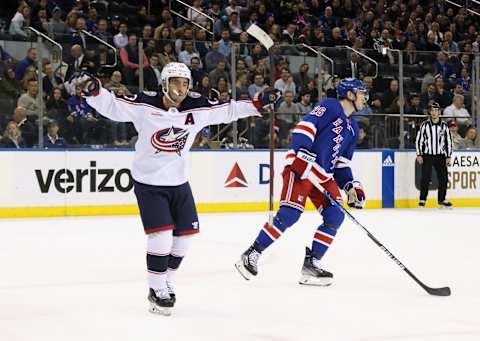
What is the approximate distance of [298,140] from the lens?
19.0 feet

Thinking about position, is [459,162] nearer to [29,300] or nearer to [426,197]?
[426,197]

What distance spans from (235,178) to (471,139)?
404cm

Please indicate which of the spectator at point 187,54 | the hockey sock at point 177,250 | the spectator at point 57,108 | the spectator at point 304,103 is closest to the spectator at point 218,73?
the spectator at point 187,54

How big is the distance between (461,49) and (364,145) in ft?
19.2

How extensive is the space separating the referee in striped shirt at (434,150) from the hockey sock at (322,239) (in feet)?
25.2

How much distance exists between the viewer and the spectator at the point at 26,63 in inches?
433

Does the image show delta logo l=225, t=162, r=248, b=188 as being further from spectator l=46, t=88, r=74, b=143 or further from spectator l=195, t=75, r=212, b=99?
spectator l=46, t=88, r=74, b=143

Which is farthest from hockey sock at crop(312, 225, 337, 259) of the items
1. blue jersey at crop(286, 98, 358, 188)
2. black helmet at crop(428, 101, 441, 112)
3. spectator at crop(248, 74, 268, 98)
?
black helmet at crop(428, 101, 441, 112)

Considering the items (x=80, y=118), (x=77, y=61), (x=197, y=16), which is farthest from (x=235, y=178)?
(x=197, y=16)

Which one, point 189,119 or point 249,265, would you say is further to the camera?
point 249,265

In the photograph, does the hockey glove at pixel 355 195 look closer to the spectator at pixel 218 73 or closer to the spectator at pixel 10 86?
the spectator at pixel 10 86

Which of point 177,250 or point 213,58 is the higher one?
point 213,58

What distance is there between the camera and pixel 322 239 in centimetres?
596

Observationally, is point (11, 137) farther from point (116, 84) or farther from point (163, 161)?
point (163, 161)
